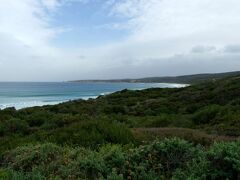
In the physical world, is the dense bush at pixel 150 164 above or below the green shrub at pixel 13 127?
above

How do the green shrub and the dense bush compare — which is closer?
the dense bush

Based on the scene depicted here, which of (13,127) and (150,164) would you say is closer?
(150,164)

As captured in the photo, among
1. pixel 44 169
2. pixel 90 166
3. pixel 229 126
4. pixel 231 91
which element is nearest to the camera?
pixel 90 166

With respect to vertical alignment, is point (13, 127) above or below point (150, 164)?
below

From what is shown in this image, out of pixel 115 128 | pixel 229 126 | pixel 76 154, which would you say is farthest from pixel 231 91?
pixel 76 154

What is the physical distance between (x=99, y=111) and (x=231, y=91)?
10793 mm

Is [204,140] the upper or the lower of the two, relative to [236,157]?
lower

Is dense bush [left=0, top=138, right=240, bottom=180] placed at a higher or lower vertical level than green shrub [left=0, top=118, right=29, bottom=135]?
higher

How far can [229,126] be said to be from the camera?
15102mm

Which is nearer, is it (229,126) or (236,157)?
(236,157)

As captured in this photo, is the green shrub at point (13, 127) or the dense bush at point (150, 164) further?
the green shrub at point (13, 127)

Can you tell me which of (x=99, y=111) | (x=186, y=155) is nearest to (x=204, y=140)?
(x=186, y=155)

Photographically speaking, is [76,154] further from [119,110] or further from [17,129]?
[119,110]

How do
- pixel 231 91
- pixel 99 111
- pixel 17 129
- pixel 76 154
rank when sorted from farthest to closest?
pixel 231 91 → pixel 99 111 → pixel 17 129 → pixel 76 154
